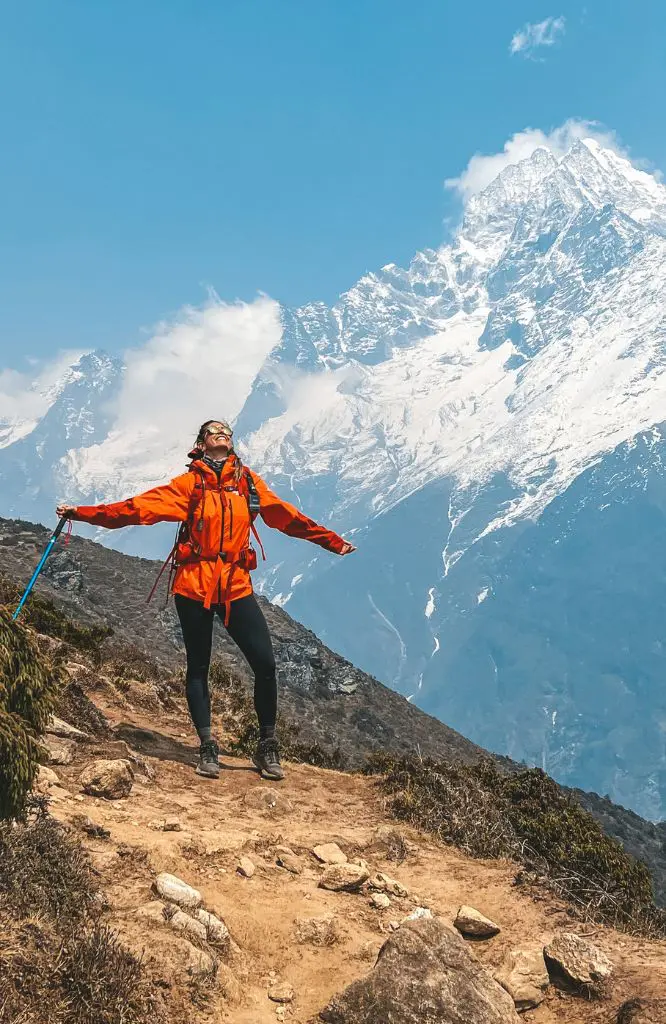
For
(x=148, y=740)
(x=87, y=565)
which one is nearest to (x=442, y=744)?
(x=87, y=565)

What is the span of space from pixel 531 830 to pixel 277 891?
2.59 m

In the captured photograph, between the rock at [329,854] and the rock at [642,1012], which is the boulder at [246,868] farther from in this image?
the rock at [642,1012]

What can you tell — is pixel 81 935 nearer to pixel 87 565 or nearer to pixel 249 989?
pixel 249 989

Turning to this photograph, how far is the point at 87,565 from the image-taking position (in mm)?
32719

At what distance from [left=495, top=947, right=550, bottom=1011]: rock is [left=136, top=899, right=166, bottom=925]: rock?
1.72m

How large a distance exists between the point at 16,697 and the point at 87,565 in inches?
1196

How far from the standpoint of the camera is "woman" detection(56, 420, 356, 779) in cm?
691

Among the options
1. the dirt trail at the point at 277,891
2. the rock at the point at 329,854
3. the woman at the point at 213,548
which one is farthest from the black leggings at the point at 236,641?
the rock at the point at 329,854

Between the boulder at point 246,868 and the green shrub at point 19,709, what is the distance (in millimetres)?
1653

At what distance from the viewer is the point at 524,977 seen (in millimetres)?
3590

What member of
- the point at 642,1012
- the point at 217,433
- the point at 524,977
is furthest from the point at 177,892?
the point at 217,433

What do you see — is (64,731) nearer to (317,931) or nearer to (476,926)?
(317,931)

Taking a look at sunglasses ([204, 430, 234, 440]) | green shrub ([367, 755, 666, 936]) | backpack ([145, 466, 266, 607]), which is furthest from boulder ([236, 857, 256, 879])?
sunglasses ([204, 430, 234, 440])

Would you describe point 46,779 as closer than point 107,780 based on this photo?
Yes
